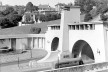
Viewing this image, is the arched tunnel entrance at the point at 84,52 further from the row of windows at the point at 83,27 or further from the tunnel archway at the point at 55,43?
the tunnel archway at the point at 55,43

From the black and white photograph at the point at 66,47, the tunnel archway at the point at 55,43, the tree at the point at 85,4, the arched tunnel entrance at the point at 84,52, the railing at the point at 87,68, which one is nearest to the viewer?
the railing at the point at 87,68

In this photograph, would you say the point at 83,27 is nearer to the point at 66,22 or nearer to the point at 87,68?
the point at 66,22

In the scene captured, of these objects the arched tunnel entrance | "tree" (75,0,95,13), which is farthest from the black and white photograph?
"tree" (75,0,95,13)

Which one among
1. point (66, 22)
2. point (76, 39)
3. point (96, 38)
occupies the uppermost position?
point (66, 22)

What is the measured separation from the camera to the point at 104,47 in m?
20.9

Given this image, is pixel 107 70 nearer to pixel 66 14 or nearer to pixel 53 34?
pixel 66 14

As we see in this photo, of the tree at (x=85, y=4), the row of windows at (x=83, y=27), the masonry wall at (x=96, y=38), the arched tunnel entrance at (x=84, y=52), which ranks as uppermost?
the tree at (x=85, y=4)

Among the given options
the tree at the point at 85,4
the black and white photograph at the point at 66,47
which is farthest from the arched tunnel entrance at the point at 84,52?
the tree at the point at 85,4

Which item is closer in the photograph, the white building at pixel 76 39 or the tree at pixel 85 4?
the white building at pixel 76 39

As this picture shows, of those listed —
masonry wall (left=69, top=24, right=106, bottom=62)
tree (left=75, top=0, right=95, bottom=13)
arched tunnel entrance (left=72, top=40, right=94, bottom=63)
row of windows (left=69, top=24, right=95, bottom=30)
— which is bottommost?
arched tunnel entrance (left=72, top=40, right=94, bottom=63)

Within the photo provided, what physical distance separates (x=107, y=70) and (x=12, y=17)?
51.1 meters

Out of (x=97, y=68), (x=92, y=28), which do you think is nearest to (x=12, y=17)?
(x=92, y=28)

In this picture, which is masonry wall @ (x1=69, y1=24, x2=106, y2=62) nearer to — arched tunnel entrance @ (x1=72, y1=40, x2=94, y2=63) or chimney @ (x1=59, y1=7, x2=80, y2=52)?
chimney @ (x1=59, y1=7, x2=80, y2=52)

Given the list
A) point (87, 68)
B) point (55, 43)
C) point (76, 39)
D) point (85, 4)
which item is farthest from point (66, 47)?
point (85, 4)
